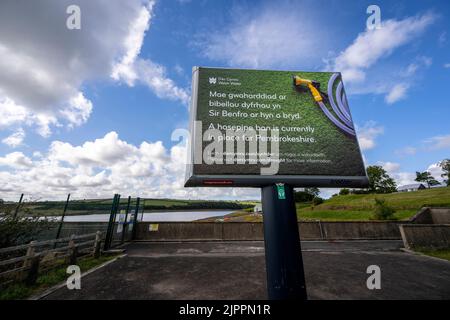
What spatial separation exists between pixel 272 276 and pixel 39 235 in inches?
364

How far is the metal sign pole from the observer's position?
2.51 metres

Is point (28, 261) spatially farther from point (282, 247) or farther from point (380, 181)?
point (380, 181)

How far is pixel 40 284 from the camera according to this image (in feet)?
A: 17.5

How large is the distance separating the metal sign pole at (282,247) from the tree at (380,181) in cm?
7613

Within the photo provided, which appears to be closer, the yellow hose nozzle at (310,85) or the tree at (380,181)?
the yellow hose nozzle at (310,85)

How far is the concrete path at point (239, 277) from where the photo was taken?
4750 millimetres

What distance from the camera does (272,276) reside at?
261cm

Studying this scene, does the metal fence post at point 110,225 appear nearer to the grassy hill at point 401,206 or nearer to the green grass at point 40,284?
the green grass at point 40,284

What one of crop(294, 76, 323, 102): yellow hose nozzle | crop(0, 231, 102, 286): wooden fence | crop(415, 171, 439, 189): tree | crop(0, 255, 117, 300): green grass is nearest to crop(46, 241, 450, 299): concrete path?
crop(0, 255, 117, 300): green grass

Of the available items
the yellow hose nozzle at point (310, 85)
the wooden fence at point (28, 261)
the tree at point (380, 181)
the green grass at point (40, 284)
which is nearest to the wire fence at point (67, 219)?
the wooden fence at point (28, 261)

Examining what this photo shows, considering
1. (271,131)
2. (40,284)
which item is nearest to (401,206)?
(271,131)

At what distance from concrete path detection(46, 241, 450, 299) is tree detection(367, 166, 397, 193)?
224ft

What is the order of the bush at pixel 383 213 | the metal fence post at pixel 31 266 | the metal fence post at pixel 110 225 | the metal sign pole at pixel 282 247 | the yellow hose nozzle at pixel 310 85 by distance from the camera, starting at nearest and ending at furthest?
the metal sign pole at pixel 282 247, the yellow hose nozzle at pixel 310 85, the metal fence post at pixel 31 266, the metal fence post at pixel 110 225, the bush at pixel 383 213

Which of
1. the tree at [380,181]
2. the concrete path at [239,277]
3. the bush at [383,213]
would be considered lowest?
the concrete path at [239,277]
